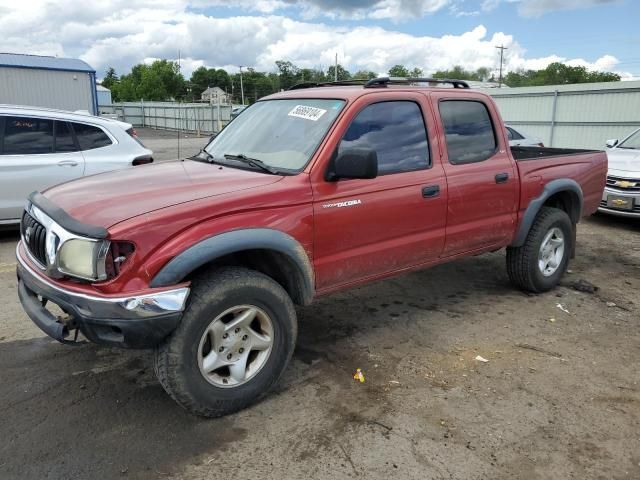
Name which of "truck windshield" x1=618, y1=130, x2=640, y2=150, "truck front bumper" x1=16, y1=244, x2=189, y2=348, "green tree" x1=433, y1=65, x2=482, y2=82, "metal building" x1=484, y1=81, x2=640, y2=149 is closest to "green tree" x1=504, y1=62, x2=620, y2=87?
"green tree" x1=433, y1=65, x2=482, y2=82

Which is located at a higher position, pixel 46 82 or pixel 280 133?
pixel 46 82

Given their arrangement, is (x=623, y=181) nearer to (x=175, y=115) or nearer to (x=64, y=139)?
(x=64, y=139)

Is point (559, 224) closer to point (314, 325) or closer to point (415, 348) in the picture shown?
point (415, 348)

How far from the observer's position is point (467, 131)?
14.7 feet

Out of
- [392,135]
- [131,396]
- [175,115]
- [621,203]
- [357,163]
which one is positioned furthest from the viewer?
[175,115]

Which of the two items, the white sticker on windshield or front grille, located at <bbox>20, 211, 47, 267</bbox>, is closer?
front grille, located at <bbox>20, 211, 47, 267</bbox>

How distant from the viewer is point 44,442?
9.60 feet

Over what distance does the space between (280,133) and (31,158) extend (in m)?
4.52

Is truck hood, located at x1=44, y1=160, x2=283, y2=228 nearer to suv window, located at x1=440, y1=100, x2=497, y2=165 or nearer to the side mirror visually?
the side mirror

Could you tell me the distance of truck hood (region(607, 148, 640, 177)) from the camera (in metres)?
8.29

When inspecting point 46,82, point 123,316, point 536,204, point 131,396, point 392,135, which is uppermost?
point 46,82

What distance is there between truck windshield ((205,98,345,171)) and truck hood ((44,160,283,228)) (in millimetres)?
225

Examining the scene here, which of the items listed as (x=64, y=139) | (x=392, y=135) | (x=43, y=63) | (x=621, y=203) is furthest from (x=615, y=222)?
(x=43, y=63)

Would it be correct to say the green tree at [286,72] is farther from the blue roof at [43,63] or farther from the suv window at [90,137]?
the suv window at [90,137]
